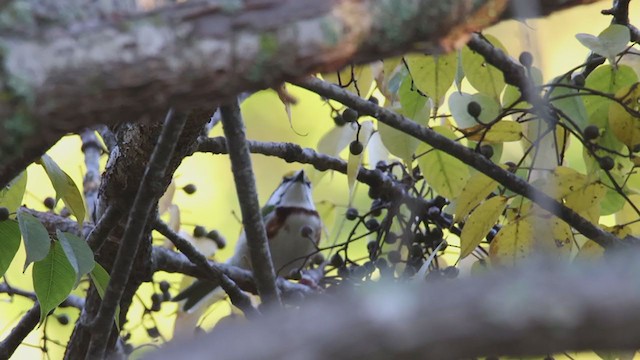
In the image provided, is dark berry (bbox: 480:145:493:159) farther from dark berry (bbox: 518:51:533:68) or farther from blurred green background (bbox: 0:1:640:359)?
blurred green background (bbox: 0:1:640:359)

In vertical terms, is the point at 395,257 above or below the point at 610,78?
below

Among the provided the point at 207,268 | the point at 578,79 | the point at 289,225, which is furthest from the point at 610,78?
the point at 289,225

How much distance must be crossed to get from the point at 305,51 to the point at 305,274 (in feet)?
5.55

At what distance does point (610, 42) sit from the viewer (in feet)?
5.91

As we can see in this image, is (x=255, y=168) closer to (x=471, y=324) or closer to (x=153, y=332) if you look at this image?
(x=153, y=332)

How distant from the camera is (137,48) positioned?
893 mm

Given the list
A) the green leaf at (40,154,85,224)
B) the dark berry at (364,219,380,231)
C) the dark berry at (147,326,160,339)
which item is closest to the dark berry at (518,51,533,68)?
the dark berry at (364,219,380,231)

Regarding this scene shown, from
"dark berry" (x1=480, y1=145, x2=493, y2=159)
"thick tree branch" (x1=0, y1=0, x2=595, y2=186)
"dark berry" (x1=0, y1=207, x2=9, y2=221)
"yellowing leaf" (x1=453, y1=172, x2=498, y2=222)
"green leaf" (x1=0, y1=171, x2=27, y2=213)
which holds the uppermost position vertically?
"dark berry" (x1=480, y1=145, x2=493, y2=159)

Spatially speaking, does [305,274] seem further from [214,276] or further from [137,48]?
[137,48]

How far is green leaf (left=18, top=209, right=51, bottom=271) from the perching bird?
171 cm

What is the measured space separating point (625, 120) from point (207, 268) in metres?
0.98

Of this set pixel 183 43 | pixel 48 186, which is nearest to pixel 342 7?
pixel 183 43

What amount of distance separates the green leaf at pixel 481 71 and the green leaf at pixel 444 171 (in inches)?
6.1

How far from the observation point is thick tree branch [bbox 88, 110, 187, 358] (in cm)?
133
